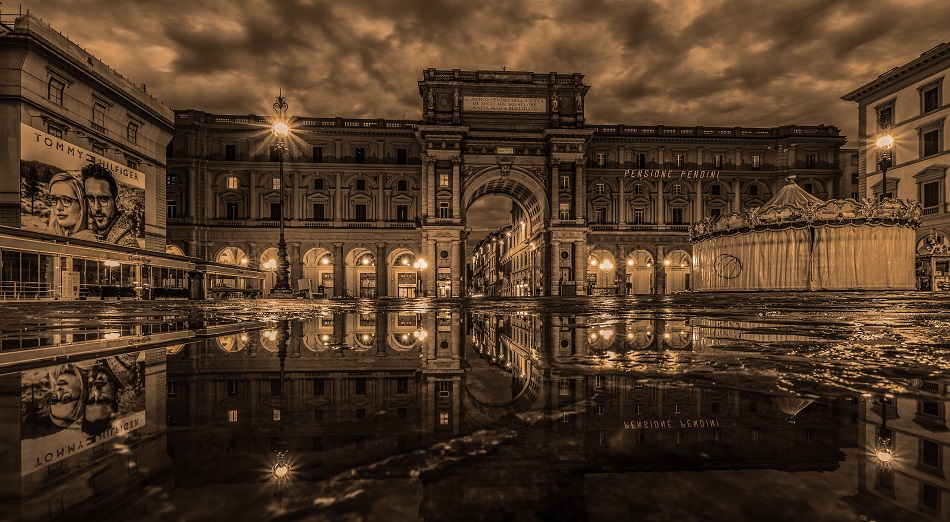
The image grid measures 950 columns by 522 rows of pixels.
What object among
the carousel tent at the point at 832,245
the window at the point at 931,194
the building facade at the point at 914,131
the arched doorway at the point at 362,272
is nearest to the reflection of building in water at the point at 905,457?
the carousel tent at the point at 832,245

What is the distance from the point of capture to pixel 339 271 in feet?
144

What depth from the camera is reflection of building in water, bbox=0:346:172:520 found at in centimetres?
83

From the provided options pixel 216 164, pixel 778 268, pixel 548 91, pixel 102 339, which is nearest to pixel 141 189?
pixel 216 164

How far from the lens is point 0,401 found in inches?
60.0

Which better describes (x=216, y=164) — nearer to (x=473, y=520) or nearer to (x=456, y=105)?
(x=456, y=105)

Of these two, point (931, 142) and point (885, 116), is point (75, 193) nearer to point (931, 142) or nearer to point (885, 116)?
point (931, 142)

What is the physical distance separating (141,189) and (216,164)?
441 inches

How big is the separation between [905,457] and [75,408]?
221 centimetres

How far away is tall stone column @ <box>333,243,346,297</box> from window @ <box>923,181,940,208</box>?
143 feet

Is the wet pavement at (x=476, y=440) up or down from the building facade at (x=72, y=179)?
down

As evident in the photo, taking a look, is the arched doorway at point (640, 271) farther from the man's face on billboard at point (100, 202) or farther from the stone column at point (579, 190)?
the man's face on billboard at point (100, 202)

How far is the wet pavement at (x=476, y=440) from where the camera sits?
2.72 ft

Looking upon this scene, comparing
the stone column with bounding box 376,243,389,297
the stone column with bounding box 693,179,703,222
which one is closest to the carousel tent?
the stone column with bounding box 693,179,703,222

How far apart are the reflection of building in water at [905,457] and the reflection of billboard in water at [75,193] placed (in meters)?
31.5
